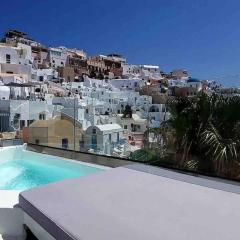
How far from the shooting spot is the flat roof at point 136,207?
9.09ft

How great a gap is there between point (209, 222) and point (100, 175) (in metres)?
2.12

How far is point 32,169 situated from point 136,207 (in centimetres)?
739

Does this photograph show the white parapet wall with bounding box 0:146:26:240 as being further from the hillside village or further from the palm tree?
the hillside village

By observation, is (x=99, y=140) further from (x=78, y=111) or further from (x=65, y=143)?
(x=78, y=111)

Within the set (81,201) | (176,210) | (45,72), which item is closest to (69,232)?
(81,201)

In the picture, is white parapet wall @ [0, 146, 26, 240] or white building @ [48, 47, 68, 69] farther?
white building @ [48, 47, 68, 69]

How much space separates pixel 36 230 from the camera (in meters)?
3.83

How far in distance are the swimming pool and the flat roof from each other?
398 cm

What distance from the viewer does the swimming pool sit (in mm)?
8498

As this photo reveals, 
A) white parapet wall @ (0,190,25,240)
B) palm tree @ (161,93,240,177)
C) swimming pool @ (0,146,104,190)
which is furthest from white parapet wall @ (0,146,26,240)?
palm tree @ (161,93,240,177)

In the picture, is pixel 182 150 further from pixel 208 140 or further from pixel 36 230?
pixel 36 230

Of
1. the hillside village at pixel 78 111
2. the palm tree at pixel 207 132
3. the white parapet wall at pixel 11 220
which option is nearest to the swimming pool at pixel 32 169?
the hillside village at pixel 78 111

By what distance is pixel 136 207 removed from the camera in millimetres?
3369

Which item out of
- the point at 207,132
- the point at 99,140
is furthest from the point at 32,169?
the point at 207,132
